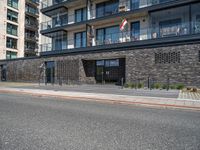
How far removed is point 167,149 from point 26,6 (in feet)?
181

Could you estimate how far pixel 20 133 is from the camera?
5273mm

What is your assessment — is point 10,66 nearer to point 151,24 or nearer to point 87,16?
point 87,16

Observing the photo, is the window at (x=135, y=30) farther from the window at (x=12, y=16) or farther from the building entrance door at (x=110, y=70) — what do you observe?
the window at (x=12, y=16)

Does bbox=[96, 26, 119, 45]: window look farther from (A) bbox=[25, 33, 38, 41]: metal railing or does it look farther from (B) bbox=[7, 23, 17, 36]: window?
(A) bbox=[25, 33, 38, 41]: metal railing

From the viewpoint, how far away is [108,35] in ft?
84.2

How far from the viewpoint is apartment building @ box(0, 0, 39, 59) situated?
4428cm

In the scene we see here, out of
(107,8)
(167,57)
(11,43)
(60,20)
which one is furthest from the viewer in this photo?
(11,43)

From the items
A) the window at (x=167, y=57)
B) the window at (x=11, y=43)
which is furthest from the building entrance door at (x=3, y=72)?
the window at (x=167, y=57)

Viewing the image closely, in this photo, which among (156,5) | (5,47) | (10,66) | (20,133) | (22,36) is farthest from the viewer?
(22,36)

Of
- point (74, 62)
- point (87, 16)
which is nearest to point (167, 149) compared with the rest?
point (74, 62)

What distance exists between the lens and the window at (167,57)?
1820cm

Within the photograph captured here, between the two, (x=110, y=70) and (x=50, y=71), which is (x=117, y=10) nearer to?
(x=110, y=70)

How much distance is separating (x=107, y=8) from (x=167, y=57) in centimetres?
1234

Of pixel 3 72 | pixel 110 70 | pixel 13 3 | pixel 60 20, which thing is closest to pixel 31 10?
pixel 13 3
